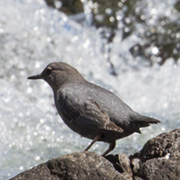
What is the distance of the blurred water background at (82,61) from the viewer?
6.77 m

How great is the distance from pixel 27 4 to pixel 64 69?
14.7 ft

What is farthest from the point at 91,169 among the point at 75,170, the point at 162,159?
the point at 162,159

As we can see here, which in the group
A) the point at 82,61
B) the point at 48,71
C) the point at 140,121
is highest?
the point at 140,121

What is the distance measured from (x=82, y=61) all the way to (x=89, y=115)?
4444mm

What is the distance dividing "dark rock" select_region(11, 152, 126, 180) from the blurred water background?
2719 mm

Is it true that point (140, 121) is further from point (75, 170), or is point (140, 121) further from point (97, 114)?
point (75, 170)

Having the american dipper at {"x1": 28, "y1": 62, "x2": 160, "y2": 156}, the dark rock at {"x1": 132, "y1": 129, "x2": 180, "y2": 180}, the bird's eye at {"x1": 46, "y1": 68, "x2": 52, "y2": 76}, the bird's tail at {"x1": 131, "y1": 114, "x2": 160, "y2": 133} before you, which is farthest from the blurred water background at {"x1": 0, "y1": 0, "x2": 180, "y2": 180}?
the dark rock at {"x1": 132, "y1": 129, "x2": 180, "y2": 180}

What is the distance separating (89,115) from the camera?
4.16 meters

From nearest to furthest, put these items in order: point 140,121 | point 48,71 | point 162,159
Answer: point 162,159
point 140,121
point 48,71

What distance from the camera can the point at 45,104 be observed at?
24.5 feet

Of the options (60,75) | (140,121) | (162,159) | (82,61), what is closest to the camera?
(162,159)

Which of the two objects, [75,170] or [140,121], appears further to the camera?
[140,121]

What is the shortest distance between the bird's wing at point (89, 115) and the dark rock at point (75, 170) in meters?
0.69

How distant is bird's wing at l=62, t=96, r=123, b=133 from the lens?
4090 mm
